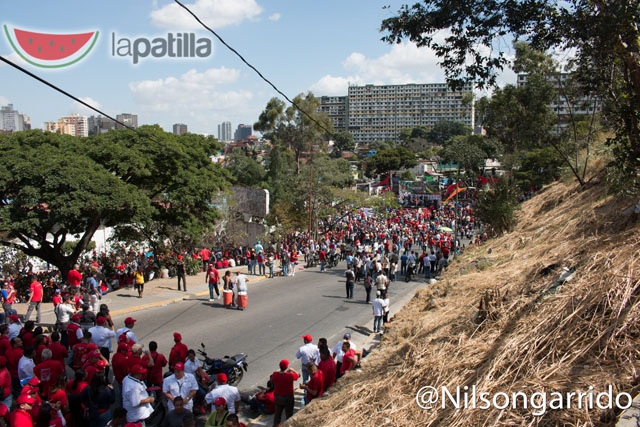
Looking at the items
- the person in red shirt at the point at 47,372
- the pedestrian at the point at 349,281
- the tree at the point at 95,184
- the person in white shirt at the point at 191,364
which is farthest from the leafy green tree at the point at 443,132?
the person in red shirt at the point at 47,372

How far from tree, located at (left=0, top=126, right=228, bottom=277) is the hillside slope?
11194 millimetres

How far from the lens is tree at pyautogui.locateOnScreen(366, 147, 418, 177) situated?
303 feet

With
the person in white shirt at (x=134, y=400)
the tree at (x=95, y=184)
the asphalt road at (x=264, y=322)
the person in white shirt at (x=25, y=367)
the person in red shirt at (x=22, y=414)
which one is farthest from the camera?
the tree at (x=95, y=184)

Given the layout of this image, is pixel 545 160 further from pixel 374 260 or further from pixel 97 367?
pixel 97 367

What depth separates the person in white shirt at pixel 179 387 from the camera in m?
6.96

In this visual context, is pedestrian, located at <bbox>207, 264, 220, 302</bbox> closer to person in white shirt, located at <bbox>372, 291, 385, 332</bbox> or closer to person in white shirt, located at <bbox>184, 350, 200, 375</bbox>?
person in white shirt, located at <bbox>372, 291, 385, 332</bbox>

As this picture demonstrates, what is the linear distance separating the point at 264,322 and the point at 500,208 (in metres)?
10.9

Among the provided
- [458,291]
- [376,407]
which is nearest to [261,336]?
[458,291]

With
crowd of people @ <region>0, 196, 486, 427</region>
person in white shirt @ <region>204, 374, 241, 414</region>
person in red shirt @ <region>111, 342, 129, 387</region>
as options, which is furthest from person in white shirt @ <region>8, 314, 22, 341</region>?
person in white shirt @ <region>204, 374, 241, 414</region>

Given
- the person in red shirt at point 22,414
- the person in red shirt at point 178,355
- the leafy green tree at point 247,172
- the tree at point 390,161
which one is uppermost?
the tree at point 390,161

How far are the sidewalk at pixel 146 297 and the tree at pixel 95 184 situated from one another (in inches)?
89.6

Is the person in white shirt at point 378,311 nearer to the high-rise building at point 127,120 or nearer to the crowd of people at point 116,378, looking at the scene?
the crowd of people at point 116,378

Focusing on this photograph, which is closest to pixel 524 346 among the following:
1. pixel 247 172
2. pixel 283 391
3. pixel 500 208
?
pixel 283 391

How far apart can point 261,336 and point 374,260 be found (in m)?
8.33
